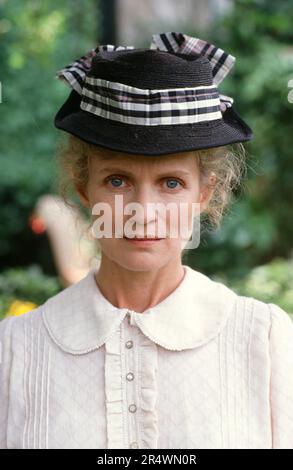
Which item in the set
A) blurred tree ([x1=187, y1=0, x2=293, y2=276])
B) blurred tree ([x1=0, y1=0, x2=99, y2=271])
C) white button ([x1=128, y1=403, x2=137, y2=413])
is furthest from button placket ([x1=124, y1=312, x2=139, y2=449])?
blurred tree ([x1=187, y1=0, x2=293, y2=276])

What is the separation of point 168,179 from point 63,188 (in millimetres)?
431

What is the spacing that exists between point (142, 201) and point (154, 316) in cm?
33

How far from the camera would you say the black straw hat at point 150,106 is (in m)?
2.10

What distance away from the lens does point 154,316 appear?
2.28 metres

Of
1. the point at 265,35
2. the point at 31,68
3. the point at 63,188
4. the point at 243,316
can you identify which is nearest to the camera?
the point at 243,316

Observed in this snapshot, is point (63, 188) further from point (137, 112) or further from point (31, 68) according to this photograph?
point (31, 68)

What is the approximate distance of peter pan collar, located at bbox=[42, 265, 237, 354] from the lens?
2258 millimetres

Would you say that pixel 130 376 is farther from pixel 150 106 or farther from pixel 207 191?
pixel 150 106

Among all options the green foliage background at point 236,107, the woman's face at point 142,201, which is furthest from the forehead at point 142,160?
the green foliage background at point 236,107

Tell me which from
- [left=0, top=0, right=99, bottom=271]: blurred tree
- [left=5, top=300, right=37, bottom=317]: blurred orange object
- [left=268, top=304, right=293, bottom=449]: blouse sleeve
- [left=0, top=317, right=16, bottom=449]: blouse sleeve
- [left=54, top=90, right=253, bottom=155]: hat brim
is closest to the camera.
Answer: [left=54, top=90, right=253, bottom=155]: hat brim

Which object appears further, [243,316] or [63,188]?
[63,188]

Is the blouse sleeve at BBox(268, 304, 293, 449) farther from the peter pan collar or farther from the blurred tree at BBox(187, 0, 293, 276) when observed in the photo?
the blurred tree at BBox(187, 0, 293, 276)

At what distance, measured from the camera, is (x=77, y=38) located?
914cm

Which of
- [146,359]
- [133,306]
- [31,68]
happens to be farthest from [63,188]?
[31,68]
